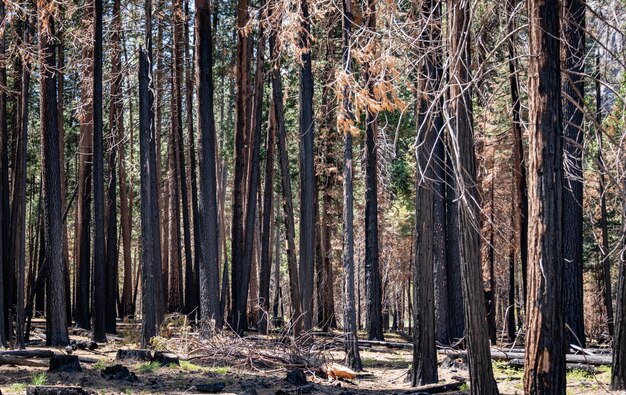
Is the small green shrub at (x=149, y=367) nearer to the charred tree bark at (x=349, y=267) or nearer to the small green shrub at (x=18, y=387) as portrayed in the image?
the small green shrub at (x=18, y=387)

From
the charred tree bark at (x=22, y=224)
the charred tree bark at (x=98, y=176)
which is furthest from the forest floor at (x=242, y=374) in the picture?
the charred tree bark at (x=22, y=224)

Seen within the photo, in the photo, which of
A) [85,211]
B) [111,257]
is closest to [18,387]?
[111,257]

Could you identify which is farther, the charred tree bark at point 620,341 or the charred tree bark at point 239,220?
the charred tree bark at point 239,220

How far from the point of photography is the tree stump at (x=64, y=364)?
12078 mm

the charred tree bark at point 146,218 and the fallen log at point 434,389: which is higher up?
the charred tree bark at point 146,218

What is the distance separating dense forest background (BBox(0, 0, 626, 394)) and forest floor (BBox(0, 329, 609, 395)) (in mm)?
829

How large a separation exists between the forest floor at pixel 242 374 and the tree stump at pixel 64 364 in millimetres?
159

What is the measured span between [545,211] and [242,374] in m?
8.34

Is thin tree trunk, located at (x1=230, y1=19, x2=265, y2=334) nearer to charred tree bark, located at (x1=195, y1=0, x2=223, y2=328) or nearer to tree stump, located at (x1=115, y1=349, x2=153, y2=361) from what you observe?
charred tree bark, located at (x1=195, y1=0, x2=223, y2=328)

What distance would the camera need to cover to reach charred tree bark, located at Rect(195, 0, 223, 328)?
17.9 meters

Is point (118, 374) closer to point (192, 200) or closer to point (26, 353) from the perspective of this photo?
point (26, 353)

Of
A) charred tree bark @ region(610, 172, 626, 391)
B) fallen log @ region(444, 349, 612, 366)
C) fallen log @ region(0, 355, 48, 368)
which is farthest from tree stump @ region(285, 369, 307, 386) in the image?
charred tree bark @ region(610, 172, 626, 391)

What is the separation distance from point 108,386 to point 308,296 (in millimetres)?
5862

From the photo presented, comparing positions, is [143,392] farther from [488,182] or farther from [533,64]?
[488,182]
